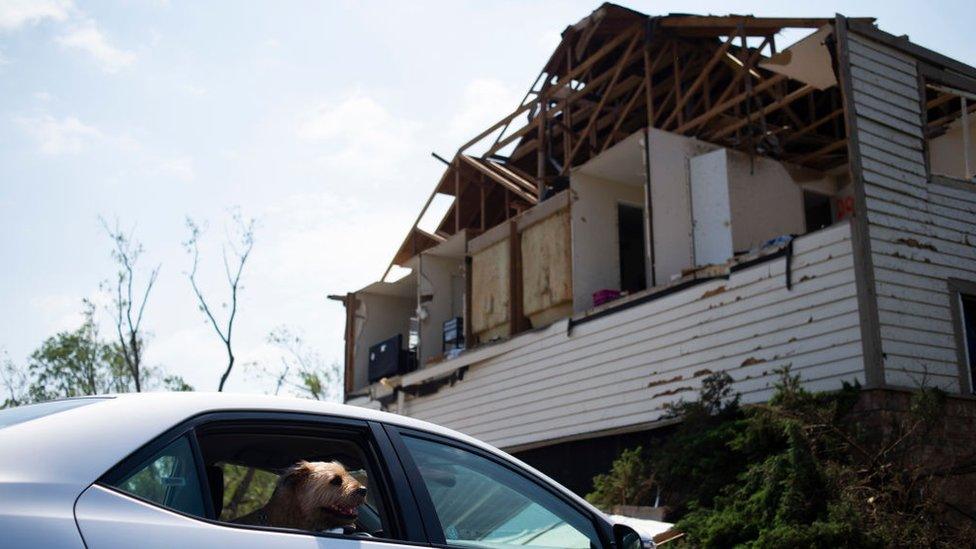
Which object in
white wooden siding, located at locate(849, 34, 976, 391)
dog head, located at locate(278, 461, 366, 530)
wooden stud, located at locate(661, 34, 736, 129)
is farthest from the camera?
wooden stud, located at locate(661, 34, 736, 129)

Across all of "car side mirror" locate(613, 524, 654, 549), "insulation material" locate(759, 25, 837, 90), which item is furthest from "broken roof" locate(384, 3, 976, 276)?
"car side mirror" locate(613, 524, 654, 549)

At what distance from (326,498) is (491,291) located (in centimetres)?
1379

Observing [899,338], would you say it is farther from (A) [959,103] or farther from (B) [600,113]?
(B) [600,113]

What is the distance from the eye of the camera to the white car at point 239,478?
96.3 inches

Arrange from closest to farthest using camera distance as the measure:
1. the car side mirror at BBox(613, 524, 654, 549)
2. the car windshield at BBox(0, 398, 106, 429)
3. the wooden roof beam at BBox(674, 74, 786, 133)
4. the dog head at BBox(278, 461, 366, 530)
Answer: the car windshield at BBox(0, 398, 106, 429) → the dog head at BBox(278, 461, 366, 530) → the car side mirror at BBox(613, 524, 654, 549) → the wooden roof beam at BBox(674, 74, 786, 133)

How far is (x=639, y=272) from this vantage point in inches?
668

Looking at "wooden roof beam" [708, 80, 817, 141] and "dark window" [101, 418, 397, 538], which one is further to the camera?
"wooden roof beam" [708, 80, 817, 141]

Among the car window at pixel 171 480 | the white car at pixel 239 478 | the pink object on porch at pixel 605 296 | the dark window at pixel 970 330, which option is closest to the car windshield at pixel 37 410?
the white car at pixel 239 478

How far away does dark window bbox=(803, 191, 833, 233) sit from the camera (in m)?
15.0

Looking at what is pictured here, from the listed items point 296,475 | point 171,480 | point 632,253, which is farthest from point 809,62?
point 171,480

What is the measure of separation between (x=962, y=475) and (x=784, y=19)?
6643 mm

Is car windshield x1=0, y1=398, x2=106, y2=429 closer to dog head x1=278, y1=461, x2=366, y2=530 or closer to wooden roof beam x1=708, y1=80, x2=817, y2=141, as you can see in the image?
dog head x1=278, y1=461, x2=366, y2=530

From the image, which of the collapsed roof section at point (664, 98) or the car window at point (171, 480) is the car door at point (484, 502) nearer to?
the car window at point (171, 480)

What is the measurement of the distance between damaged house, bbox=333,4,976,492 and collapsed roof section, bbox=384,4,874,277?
1.8 inches
